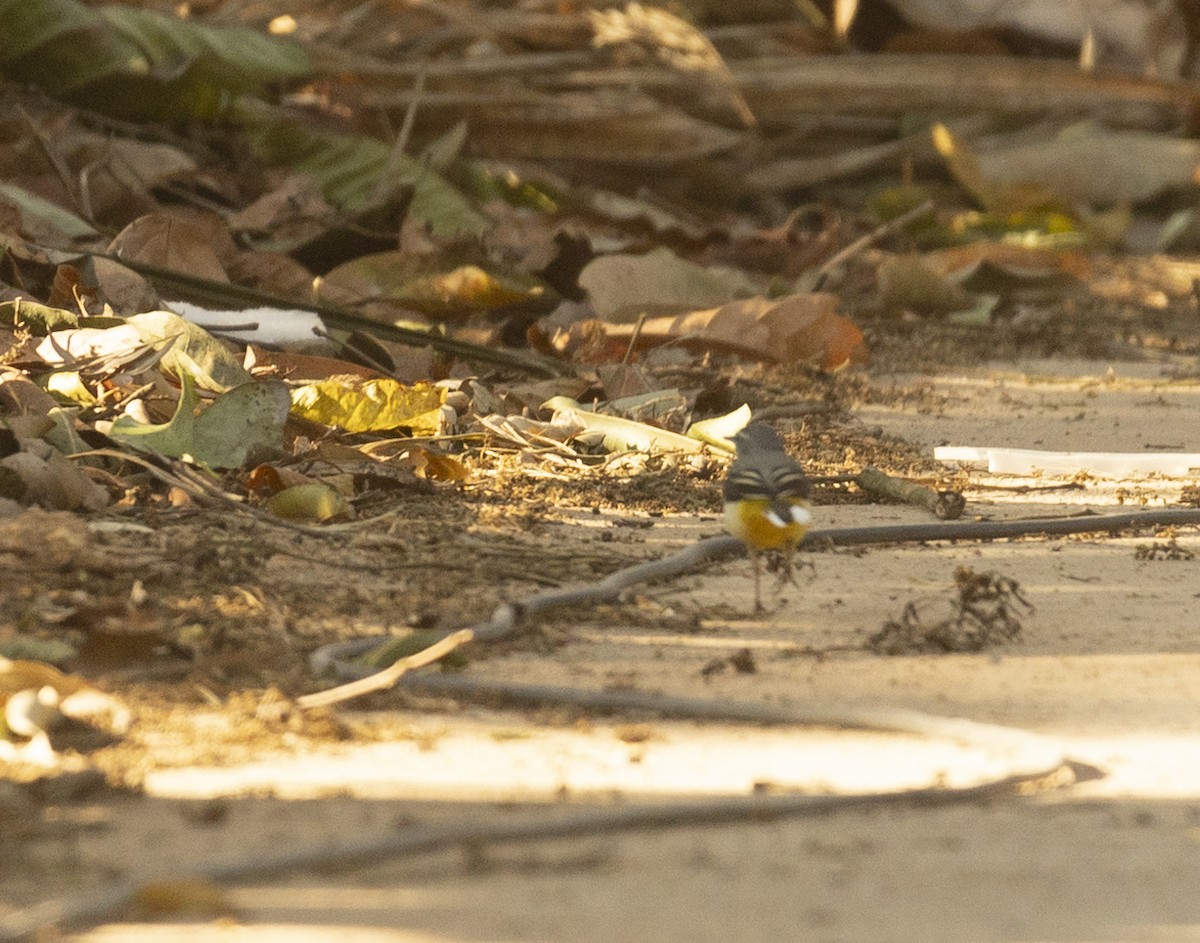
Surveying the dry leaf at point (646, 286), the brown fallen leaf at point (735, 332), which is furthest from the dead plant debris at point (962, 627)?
the dry leaf at point (646, 286)

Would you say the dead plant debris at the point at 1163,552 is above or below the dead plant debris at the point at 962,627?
below

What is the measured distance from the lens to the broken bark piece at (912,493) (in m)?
3.48

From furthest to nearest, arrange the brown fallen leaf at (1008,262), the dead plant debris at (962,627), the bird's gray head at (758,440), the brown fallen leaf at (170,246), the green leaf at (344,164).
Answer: the brown fallen leaf at (1008,262) → the green leaf at (344,164) → the brown fallen leaf at (170,246) → the bird's gray head at (758,440) → the dead plant debris at (962,627)

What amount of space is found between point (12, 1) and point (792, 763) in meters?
4.66

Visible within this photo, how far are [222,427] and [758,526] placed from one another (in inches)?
45.2

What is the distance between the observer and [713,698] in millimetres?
2410

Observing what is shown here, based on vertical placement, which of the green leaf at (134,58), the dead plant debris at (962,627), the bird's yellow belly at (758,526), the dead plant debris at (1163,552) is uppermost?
the green leaf at (134,58)

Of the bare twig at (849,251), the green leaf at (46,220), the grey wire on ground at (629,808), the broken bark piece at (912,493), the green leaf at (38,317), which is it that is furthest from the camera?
the bare twig at (849,251)

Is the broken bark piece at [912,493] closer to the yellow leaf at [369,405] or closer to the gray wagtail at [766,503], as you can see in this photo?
the gray wagtail at [766,503]

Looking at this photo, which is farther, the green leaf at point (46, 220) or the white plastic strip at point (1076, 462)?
the green leaf at point (46, 220)

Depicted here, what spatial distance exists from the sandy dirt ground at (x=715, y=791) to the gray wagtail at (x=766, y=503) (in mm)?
146

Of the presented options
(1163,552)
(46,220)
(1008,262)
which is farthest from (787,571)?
(1008,262)

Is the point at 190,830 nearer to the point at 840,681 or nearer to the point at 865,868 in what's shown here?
the point at 865,868

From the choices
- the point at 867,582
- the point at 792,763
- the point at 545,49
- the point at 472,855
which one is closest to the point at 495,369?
the point at 867,582
